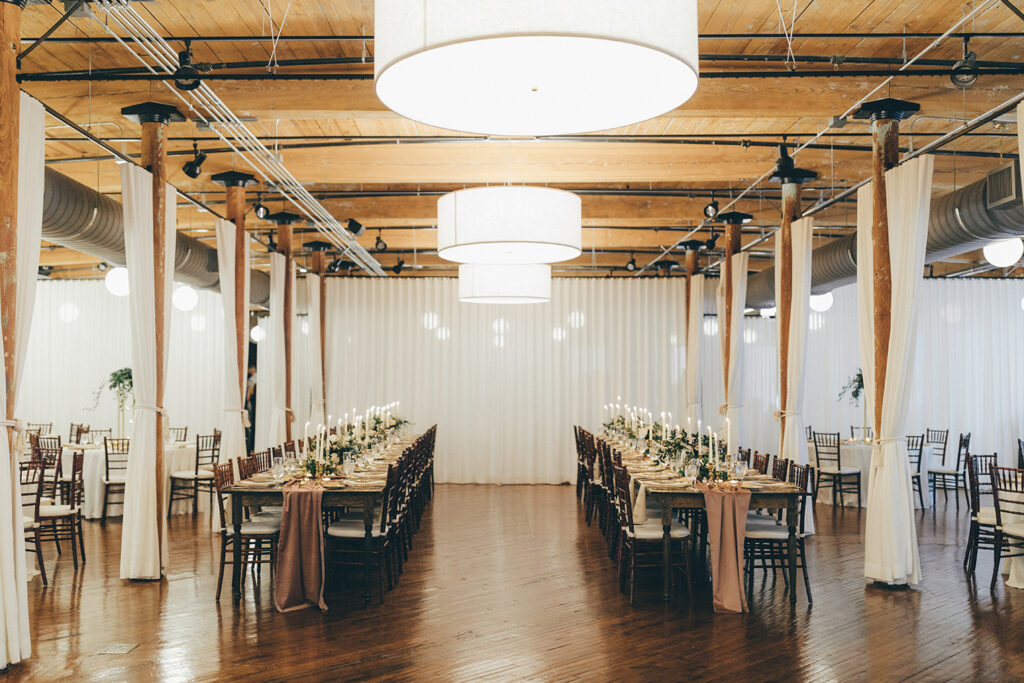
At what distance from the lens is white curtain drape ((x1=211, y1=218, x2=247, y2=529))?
9.43 metres

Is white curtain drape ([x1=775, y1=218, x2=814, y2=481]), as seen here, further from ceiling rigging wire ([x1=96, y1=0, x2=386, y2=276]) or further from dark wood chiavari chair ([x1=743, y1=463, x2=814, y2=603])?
ceiling rigging wire ([x1=96, y1=0, x2=386, y2=276])

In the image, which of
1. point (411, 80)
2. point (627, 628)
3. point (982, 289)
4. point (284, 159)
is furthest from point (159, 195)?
point (982, 289)

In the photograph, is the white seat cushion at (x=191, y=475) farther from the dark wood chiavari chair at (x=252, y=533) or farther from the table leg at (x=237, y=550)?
the table leg at (x=237, y=550)

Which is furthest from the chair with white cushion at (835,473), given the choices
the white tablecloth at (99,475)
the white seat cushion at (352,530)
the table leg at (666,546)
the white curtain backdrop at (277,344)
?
the white tablecloth at (99,475)

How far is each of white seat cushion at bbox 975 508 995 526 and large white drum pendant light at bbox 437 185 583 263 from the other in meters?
4.42

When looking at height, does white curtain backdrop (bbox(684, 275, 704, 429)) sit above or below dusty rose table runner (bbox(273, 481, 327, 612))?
above

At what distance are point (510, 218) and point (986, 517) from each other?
5071 mm

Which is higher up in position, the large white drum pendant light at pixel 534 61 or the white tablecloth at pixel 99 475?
→ the large white drum pendant light at pixel 534 61

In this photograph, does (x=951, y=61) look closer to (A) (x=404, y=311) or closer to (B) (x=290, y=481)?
(B) (x=290, y=481)

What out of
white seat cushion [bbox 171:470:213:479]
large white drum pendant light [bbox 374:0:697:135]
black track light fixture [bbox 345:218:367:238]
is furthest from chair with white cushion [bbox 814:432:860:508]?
large white drum pendant light [bbox 374:0:697:135]

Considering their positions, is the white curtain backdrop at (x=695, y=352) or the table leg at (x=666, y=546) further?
the white curtain backdrop at (x=695, y=352)

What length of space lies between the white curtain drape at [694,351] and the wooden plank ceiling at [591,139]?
160 cm

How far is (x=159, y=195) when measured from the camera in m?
7.38

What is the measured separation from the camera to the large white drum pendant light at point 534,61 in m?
1.90
